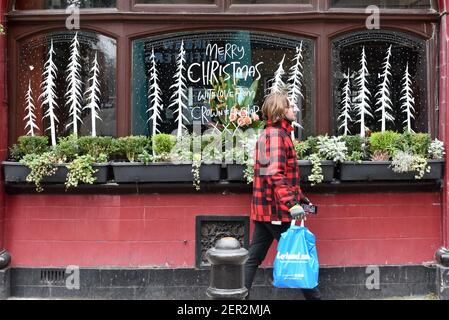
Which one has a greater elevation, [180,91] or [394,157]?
[180,91]

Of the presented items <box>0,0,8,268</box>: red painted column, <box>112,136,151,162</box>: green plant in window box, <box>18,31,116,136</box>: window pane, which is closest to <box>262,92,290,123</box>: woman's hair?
<box>112,136,151,162</box>: green plant in window box

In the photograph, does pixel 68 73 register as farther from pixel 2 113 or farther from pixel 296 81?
pixel 296 81

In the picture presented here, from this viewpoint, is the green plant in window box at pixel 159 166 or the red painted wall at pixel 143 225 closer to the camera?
the green plant in window box at pixel 159 166

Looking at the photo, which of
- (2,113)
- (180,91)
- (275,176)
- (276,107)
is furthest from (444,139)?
(2,113)

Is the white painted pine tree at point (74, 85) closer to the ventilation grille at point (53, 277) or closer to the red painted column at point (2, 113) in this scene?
the red painted column at point (2, 113)

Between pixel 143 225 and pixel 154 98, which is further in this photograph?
pixel 154 98

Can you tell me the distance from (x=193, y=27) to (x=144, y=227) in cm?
219

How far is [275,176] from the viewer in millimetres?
4926

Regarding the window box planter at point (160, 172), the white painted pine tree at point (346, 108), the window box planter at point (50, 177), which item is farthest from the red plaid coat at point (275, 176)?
the window box planter at point (50, 177)

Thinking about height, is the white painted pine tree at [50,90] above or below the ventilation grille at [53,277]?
above

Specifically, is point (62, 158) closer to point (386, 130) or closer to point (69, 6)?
point (69, 6)

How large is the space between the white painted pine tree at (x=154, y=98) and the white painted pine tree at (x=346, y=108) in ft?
6.47

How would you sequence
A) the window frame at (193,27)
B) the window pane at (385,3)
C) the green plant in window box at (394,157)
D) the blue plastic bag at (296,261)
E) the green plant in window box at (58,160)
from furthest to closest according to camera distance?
the window pane at (385,3), the window frame at (193,27), the green plant in window box at (394,157), the green plant in window box at (58,160), the blue plastic bag at (296,261)

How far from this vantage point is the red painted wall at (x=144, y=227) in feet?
19.7
